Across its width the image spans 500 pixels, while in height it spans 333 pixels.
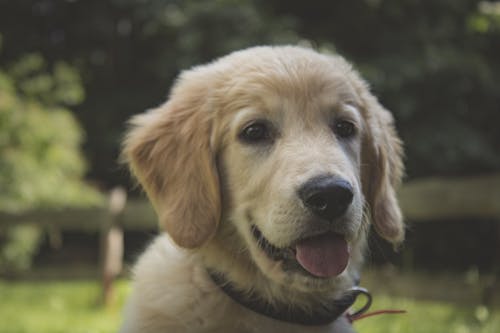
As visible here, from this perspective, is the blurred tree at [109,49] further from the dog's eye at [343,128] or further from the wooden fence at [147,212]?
the dog's eye at [343,128]

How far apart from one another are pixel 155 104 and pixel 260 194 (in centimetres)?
1061

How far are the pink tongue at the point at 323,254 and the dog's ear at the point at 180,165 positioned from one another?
18.1 inches

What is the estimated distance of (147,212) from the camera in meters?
8.02

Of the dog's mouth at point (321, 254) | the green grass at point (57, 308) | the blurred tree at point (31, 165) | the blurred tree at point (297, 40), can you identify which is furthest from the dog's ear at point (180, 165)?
the blurred tree at point (31, 165)

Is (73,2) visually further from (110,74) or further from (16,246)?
(16,246)

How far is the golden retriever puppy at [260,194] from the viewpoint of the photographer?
8.27 ft

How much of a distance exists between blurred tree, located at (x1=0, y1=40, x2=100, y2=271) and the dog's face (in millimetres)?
7009

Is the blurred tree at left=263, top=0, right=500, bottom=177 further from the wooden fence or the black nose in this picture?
the black nose

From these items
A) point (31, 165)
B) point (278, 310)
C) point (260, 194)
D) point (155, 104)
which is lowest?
point (155, 104)

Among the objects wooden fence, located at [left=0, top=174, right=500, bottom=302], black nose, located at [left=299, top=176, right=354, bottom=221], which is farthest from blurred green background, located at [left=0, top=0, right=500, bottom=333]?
black nose, located at [left=299, top=176, right=354, bottom=221]

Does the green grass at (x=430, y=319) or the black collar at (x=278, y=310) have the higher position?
the black collar at (x=278, y=310)

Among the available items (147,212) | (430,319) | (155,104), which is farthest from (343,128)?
(155,104)

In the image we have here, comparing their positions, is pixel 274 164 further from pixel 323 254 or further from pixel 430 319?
pixel 430 319

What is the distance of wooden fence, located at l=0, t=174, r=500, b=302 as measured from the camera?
5578 mm
